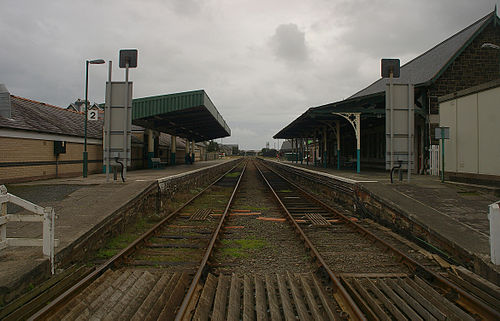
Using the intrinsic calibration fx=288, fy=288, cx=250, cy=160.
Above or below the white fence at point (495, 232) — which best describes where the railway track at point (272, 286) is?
below

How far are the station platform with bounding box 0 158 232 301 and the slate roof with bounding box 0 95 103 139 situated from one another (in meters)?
2.64

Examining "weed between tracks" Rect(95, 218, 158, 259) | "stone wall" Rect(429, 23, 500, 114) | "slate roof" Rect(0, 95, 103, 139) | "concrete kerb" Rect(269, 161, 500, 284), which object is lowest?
"weed between tracks" Rect(95, 218, 158, 259)

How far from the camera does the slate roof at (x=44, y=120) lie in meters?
11.1

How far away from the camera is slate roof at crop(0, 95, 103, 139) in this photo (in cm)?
1107

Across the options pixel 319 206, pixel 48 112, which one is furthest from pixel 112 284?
pixel 48 112

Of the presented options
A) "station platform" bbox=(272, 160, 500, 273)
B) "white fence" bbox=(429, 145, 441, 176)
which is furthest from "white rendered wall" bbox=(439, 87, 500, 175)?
"white fence" bbox=(429, 145, 441, 176)

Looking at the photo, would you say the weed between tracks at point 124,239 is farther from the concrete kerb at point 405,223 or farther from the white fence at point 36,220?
the concrete kerb at point 405,223

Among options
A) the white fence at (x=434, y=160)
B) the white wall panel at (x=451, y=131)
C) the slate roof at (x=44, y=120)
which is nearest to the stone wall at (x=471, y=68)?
the white fence at (x=434, y=160)

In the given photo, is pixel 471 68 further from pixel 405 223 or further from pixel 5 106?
pixel 5 106

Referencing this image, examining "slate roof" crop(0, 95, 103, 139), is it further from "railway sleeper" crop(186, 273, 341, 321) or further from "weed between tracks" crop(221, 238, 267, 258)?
"railway sleeper" crop(186, 273, 341, 321)

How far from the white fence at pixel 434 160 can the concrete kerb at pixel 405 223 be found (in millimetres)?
5951

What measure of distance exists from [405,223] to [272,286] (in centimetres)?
438

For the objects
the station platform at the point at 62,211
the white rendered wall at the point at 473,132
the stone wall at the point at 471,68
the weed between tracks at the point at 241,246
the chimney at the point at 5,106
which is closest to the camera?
the station platform at the point at 62,211

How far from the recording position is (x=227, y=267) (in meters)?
4.65
